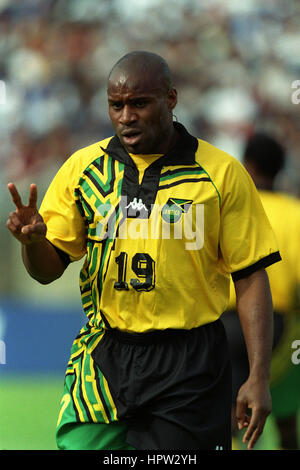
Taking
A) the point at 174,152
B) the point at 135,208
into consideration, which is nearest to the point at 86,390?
the point at 135,208

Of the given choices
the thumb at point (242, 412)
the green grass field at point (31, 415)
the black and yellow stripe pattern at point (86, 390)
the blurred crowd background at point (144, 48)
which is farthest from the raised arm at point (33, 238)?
the blurred crowd background at point (144, 48)

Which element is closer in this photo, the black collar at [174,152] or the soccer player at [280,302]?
the black collar at [174,152]

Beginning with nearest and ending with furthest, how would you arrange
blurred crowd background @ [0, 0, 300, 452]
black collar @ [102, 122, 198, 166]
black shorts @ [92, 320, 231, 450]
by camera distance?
black shorts @ [92, 320, 231, 450]
black collar @ [102, 122, 198, 166]
blurred crowd background @ [0, 0, 300, 452]

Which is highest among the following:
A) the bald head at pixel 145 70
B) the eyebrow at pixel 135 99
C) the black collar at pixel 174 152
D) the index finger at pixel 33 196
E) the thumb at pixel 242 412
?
the bald head at pixel 145 70

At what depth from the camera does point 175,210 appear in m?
3.38

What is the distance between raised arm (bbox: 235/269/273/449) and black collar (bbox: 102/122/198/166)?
574mm

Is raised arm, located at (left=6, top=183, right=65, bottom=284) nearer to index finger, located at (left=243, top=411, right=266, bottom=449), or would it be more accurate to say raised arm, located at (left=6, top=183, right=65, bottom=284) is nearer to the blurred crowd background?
index finger, located at (left=243, top=411, right=266, bottom=449)

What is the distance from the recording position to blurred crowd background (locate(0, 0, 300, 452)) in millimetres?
11719

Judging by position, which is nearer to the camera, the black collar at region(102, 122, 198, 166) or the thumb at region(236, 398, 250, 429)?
the thumb at region(236, 398, 250, 429)

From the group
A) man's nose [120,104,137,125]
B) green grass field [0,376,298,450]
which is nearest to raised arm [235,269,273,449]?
man's nose [120,104,137,125]

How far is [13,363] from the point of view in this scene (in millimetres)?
9234

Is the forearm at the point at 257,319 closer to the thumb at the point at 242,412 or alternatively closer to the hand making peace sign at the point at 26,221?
the thumb at the point at 242,412

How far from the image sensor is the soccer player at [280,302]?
5172 mm
